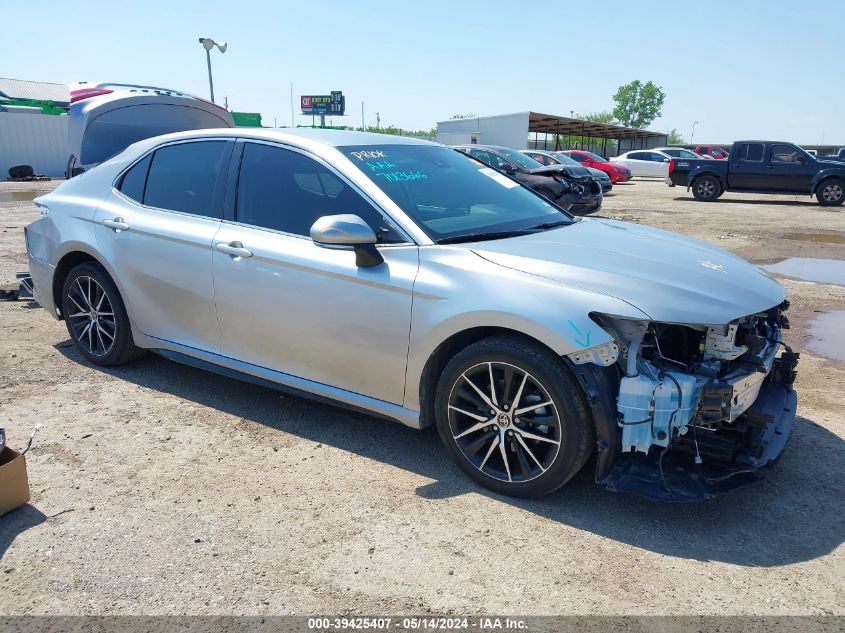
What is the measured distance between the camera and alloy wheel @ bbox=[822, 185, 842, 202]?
18.0 m

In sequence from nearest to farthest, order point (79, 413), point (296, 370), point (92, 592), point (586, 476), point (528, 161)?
point (92, 592)
point (586, 476)
point (296, 370)
point (79, 413)
point (528, 161)

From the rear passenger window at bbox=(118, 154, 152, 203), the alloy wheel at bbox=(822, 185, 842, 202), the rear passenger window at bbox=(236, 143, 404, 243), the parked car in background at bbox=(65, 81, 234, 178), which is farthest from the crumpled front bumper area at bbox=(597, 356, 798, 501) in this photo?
the alloy wheel at bbox=(822, 185, 842, 202)

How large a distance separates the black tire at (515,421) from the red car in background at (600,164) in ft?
79.2

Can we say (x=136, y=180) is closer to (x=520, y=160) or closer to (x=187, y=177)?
(x=187, y=177)

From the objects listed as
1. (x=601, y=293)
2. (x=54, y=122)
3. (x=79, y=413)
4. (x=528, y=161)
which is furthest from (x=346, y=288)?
(x=54, y=122)

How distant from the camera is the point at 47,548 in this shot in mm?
2844

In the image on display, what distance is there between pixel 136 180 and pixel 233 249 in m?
1.29

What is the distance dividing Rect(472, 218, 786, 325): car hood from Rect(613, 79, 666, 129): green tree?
11640cm

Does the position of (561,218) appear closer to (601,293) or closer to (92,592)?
(601,293)

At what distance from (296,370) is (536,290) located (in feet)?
4.89

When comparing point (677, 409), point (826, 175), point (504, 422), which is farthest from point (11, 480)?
point (826, 175)

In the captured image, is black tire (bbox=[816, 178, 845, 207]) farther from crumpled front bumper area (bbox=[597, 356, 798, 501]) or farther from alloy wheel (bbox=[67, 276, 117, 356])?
alloy wheel (bbox=[67, 276, 117, 356])

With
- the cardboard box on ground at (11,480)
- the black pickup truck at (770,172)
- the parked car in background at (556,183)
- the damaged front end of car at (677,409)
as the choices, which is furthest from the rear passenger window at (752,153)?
the cardboard box on ground at (11,480)

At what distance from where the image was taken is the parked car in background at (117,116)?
22.4 feet
